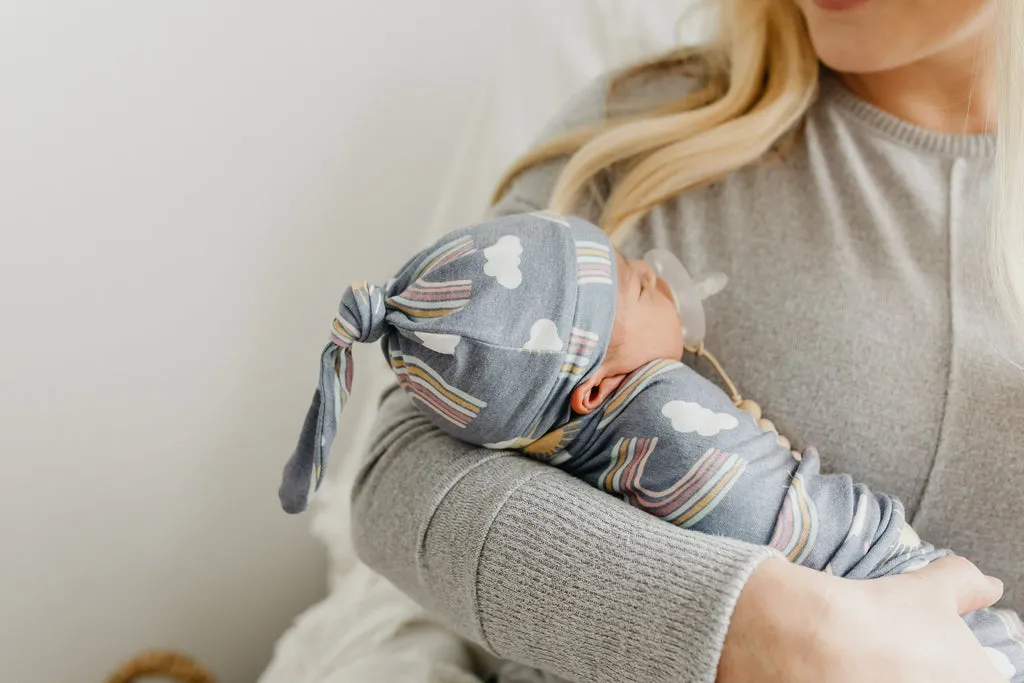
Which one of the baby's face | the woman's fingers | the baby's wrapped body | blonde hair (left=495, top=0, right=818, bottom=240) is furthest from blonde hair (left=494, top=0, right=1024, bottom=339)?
the woman's fingers

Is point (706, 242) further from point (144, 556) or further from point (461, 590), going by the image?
point (144, 556)

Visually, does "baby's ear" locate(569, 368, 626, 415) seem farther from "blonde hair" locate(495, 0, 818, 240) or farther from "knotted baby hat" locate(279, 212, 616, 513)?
"blonde hair" locate(495, 0, 818, 240)

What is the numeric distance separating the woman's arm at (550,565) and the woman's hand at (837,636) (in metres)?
0.02

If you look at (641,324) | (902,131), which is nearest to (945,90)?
(902,131)

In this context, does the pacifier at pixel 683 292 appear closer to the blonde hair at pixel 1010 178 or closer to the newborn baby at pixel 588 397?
the newborn baby at pixel 588 397

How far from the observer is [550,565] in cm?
78

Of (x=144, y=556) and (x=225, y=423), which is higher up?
(x=225, y=423)


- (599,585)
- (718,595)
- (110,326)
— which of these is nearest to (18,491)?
(110,326)

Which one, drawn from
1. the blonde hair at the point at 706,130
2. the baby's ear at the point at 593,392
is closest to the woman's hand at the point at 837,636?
the baby's ear at the point at 593,392

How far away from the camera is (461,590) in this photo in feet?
2.73

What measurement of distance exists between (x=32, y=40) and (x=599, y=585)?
0.82 m

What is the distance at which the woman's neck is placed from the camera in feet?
3.35

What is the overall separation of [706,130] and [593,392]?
41 centimetres

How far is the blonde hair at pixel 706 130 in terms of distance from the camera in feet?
3.47
